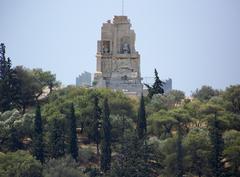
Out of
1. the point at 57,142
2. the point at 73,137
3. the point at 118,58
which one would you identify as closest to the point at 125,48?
the point at 118,58

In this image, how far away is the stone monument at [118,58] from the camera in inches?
4828

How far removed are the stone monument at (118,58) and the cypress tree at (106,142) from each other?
16190 mm

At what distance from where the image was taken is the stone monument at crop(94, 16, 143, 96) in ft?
402

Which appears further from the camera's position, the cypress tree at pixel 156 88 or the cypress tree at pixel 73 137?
the cypress tree at pixel 156 88

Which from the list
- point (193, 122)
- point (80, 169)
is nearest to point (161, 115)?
point (193, 122)

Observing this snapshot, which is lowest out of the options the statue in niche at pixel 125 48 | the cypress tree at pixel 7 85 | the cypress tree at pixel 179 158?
the cypress tree at pixel 179 158

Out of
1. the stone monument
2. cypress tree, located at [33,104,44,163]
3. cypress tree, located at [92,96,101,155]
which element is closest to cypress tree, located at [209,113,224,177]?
cypress tree, located at [92,96,101,155]

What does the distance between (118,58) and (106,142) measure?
19.6 meters

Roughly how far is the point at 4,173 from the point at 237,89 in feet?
73.6

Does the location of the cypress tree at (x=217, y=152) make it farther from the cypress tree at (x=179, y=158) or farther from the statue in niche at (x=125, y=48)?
the statue in niche at (x=125, y=48)

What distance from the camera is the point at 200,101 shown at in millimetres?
115875

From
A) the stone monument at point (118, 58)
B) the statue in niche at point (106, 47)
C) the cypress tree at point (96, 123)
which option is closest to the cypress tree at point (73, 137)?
the cypress tree at point (96, 123)

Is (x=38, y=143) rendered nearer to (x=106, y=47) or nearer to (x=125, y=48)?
(x=106, y=47)

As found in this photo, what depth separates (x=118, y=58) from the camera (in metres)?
123
